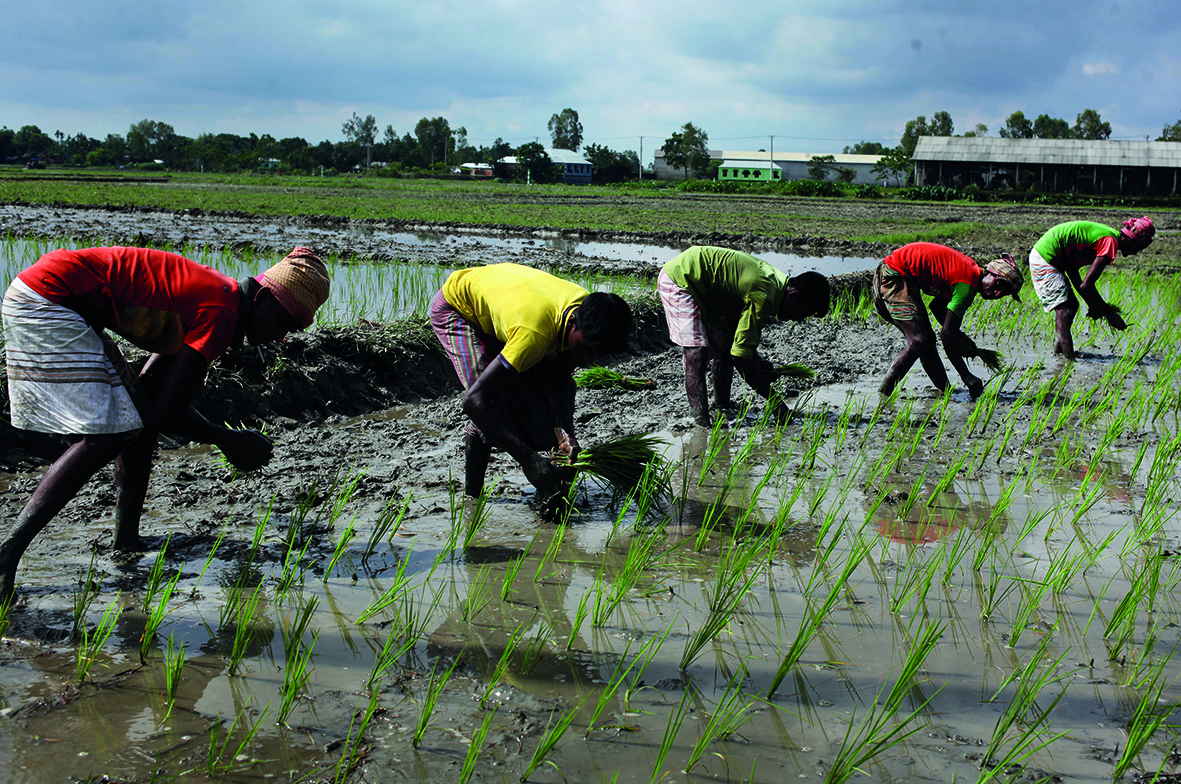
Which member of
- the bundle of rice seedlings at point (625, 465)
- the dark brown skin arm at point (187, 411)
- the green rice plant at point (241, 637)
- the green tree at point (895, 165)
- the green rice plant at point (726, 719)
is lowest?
the green rice plant at point (726, 719)

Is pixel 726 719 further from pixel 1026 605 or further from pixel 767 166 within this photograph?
pixel 767 166

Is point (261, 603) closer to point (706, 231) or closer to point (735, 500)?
point (735, 500)

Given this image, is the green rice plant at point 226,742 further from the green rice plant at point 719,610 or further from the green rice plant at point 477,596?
the green rice plant at point 719,610

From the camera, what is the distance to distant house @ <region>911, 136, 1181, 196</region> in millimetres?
38000

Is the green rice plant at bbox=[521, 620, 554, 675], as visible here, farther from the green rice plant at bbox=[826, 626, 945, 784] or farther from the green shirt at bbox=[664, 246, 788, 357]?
the green shirt at bbox=[664, 246, 788, 357]

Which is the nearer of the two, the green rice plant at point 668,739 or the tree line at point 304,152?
the green rice plant at point 668,739

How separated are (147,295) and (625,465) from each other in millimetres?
1919

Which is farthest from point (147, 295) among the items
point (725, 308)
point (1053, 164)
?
point (1053, 164)

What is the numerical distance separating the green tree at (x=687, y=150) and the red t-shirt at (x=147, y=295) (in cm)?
7084

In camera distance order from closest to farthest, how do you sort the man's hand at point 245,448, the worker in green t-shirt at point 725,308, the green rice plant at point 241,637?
1. the green rice plant at point 241,637
2. the man's hand at point 245,448
3. the worker in green t-shirt at point 725,308

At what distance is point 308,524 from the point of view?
11.0 feet

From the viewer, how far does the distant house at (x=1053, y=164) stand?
125 ft

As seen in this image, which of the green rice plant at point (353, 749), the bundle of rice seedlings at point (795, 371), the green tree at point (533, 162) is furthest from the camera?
the green tree at point (533, 162)

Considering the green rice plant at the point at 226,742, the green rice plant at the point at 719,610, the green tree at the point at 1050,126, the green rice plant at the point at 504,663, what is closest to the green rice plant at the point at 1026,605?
the green rice plant at the point at 719,610
